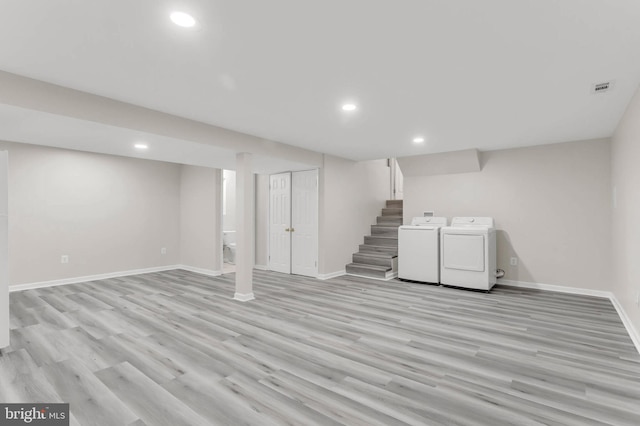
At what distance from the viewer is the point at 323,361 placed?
8.64 ft

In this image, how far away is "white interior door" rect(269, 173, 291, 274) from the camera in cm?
650

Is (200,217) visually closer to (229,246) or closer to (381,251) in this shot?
(229,246)

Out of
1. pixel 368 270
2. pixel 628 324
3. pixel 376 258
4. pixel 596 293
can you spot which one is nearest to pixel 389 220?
pixel 376 258

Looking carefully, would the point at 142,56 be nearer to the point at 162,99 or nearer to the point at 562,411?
the point at 162,99

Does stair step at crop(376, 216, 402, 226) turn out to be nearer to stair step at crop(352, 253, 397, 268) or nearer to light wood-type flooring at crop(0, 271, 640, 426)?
stair step at crop(352, 253, 397, 268)

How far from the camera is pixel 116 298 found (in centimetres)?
448

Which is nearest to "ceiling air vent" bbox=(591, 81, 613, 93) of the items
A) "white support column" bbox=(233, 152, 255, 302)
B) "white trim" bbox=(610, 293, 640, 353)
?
"white trim" bbox=(610, 293, 640, 353)

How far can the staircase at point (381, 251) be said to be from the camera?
6168mm

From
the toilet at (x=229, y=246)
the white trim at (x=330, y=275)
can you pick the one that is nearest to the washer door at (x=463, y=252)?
the white trim at (x=330, y=275)

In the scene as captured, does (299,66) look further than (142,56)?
Yes

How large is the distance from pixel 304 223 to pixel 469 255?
291 centimetres

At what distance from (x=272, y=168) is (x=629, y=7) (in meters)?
4.98

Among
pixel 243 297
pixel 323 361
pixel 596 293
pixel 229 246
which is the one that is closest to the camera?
pixel 323 361

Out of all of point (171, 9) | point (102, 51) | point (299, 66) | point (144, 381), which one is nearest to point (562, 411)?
point (144, 381)
